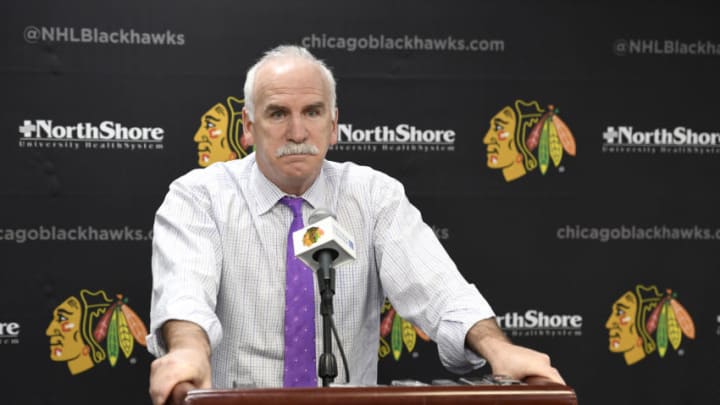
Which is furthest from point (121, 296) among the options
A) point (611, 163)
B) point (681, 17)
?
point (681, 17)

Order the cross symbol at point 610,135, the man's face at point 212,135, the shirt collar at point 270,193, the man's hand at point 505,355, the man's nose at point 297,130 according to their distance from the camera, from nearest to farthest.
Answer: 1. the man's hand at point 505,355
2. the man's nose at point 297,130
3. the shirt collar at point 270,193
4. the man's face at point 212,135
5. the cross symbol at point 610,135

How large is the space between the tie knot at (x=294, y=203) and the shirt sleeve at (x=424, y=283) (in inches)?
9.4

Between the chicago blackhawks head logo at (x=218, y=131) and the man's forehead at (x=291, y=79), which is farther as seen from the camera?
the chicago blackhawks head logo at (x=218, y=131)

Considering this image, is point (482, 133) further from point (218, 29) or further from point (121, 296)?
point (121, 296)

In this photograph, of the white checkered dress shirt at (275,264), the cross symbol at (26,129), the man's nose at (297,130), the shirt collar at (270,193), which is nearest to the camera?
the white checkered dress shirt at (275,264)

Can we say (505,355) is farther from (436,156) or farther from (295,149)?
(436,156)

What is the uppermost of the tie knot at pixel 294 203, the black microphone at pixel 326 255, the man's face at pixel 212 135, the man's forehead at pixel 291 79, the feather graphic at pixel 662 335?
the man's face at pixel 212 135

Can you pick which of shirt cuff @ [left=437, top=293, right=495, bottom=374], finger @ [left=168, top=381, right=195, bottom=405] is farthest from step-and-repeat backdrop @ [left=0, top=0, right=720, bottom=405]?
finger @ [left=168, top=381, right=195, bottom=405]

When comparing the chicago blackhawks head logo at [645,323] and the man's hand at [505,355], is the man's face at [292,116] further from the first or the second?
the chicago blackhawks head logo at [645,323]

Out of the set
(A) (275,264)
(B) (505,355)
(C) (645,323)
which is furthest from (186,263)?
(C) (645,323)

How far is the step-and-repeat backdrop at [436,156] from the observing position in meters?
3.65

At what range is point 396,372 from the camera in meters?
3.87

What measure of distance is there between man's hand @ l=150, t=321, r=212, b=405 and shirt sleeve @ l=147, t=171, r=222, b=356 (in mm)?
125

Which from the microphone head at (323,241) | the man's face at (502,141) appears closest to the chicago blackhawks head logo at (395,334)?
the man's face at (502,141)
